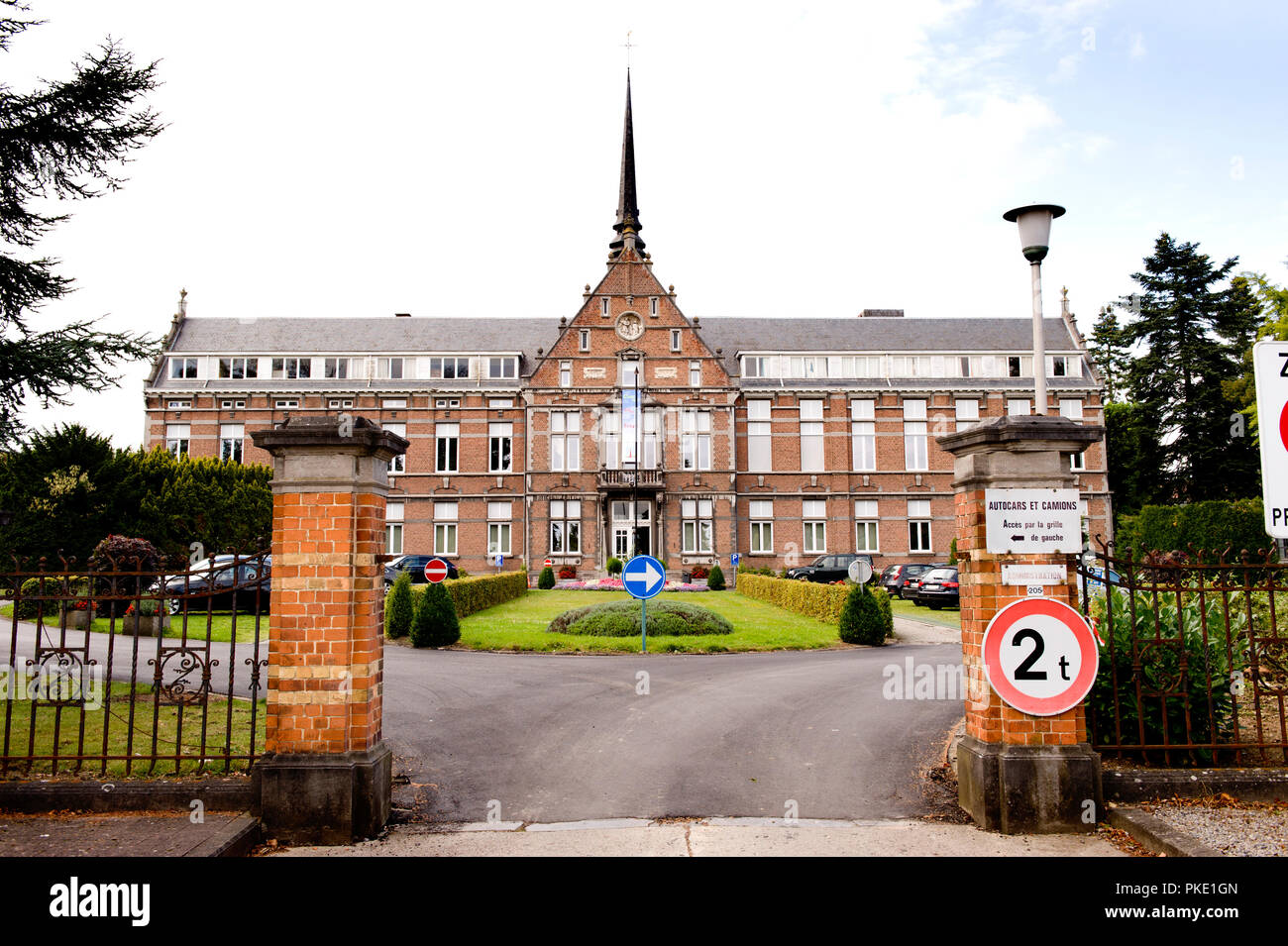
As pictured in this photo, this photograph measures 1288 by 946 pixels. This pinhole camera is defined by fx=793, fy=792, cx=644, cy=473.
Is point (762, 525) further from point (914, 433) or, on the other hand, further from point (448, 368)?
point (448, 368)

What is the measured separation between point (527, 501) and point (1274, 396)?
36.7 metres

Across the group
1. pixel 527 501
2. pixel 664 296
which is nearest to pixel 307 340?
pixel 527 501

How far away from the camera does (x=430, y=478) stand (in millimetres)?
40781

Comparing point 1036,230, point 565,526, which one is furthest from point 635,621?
point 565,526

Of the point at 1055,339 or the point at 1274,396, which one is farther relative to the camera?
the point at 1055,339

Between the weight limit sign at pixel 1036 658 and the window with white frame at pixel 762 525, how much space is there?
34770 millimetres

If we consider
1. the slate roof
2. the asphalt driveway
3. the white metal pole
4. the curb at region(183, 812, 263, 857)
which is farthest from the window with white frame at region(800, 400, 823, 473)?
the curb at region(183, 812, 263, 857)

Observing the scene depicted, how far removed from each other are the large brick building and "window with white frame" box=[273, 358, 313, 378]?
116 mm

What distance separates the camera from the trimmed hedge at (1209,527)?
24.5m

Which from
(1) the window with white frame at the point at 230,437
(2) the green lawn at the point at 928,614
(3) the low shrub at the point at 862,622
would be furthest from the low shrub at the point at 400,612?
(1) the window with white frame at the point at 230,437
